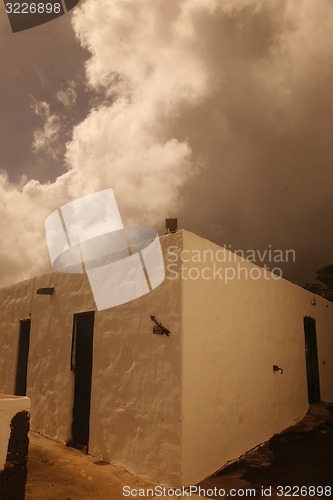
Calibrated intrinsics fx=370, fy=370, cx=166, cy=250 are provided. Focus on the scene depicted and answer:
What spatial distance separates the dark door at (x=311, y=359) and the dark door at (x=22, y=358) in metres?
6.87

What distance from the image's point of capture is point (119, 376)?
575 centimetres

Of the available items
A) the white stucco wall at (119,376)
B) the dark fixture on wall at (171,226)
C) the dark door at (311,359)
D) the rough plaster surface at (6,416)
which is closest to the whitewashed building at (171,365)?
the white stucco wall at (119,376)

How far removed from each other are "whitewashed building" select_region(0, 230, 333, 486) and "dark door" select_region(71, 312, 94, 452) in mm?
25

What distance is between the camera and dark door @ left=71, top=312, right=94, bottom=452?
641 centimetres

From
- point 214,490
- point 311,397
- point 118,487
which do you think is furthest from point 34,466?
point 311,397

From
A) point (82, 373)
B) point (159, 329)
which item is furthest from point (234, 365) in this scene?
point (82, 373)

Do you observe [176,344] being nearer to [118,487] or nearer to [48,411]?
[118,487]

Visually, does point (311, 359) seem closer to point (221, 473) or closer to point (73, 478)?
point (221, 473)

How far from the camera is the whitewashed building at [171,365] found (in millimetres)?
5062

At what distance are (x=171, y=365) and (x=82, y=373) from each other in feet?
7.63


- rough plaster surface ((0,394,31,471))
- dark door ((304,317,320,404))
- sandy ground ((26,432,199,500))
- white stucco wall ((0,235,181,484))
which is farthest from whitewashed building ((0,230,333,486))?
rough plaster surface ((0,394,31,471))

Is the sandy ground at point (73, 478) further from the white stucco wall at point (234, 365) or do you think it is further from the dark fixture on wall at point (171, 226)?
the dark fixture on wall at point (171, 226)

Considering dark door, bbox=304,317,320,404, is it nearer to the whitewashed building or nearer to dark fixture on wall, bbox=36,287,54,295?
the whitewashed building

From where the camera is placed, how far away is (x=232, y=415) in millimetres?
5852
